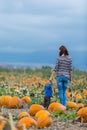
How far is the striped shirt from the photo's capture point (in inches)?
396

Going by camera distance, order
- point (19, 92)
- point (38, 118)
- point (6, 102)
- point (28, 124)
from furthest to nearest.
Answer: point (19, 92) → point (6, 102) → point (38, 118) → point (28, 124)

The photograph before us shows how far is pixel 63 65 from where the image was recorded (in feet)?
33.1

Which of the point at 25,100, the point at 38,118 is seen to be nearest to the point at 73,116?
the point at 38,118

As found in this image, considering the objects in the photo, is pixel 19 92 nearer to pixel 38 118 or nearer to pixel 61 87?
pixel 61 87

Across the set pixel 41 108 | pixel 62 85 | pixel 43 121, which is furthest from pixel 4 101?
pixel 43 121

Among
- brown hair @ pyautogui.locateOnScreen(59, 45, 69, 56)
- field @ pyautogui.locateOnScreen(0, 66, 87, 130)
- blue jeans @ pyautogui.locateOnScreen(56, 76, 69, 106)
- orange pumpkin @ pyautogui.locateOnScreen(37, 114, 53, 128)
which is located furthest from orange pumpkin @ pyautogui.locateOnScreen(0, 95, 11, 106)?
orange pumpkin @ pyautogui.locateOnScreen(37, 114, 53, 128)

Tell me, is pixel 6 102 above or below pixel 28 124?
above

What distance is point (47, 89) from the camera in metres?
10.1

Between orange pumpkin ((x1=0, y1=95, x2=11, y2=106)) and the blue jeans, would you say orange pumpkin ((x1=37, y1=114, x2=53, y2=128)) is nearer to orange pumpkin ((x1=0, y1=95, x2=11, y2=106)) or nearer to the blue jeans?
orange pumpkin ((x1=0, y1=95, x2=11, y2=106))

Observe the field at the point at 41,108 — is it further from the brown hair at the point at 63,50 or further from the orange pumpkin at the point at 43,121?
the brown hair at the point at 63,50

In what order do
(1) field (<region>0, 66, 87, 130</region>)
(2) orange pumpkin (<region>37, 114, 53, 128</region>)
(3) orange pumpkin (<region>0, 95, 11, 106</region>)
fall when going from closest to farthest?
(1) field (<region>0, 66, 87, 130</region>)
(2) orange pumpkin (<region>37, 114, 53, 128</region>)
(3) orange pumpkin (<region>0, 95, 11, 106</region>)

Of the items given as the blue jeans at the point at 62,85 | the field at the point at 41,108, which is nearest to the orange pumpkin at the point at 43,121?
the field at the point at 41,108

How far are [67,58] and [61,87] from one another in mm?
633

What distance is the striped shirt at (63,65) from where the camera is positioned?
396 inches
